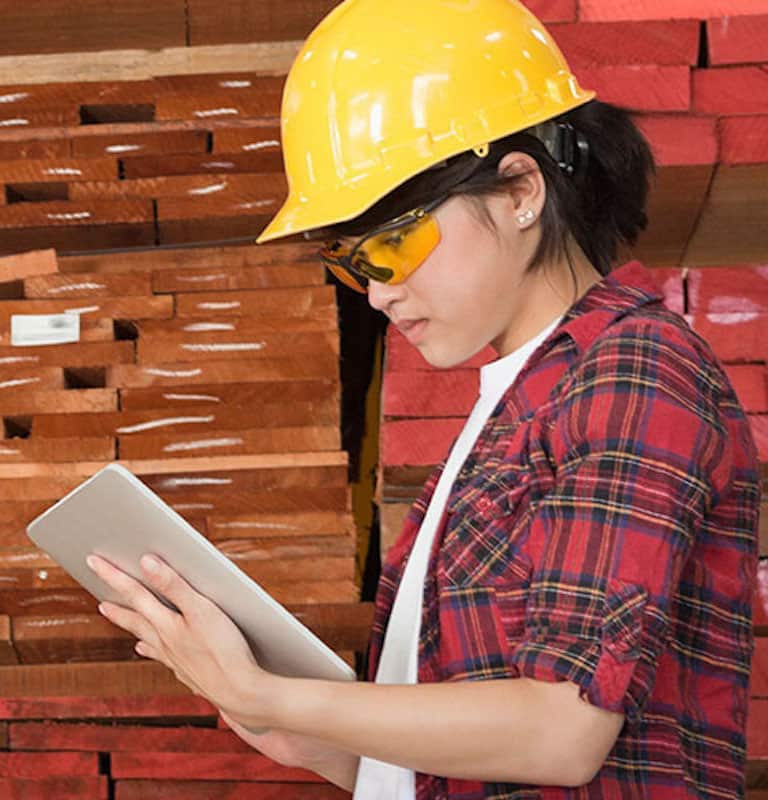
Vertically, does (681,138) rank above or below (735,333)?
above

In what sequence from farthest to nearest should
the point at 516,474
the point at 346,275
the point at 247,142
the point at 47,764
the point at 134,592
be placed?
the point at 247,142 → the point at 47,764 → the point at 346,275 → the point at 134,592 → the point at 516,474

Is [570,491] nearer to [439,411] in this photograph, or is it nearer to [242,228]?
[439,411]

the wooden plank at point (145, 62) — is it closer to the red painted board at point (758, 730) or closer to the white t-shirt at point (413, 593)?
the white t-shirt at point (413, 593)

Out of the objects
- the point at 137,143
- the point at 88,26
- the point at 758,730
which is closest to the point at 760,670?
the point at 758,730

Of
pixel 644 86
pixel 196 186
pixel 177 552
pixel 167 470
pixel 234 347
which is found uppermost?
pixel 644 86

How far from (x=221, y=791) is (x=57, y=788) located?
0.37 metres

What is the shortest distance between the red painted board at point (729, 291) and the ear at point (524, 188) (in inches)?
49.4

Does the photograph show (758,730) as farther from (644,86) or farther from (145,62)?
(145,62)

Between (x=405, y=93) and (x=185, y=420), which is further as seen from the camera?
(x=185, y=420)

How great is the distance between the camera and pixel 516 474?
1748 mm

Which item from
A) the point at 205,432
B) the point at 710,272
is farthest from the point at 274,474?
the point at 710,272

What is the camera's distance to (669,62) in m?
2.95

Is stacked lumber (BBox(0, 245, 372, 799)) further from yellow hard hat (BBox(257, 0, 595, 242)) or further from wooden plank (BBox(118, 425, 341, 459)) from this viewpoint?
yellow hard hat (BBox(257, 0, 595, 242))

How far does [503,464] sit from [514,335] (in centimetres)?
27
